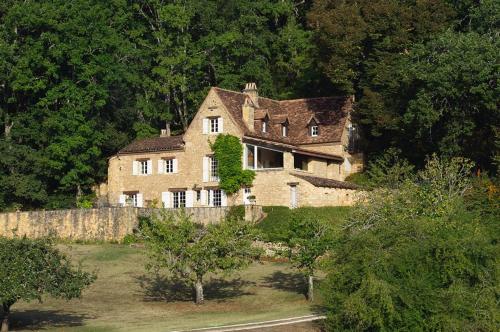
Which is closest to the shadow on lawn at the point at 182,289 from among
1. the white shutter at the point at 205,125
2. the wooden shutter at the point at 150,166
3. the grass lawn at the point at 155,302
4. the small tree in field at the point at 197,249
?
the grass lawn at the point at 155,302

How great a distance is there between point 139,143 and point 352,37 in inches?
688

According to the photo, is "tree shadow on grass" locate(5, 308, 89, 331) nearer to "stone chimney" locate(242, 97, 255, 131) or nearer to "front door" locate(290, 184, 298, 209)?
"front door" locate(290, 184, 298, 209)

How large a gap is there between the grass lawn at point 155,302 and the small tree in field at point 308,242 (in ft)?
4.67

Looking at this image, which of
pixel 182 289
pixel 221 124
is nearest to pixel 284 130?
pixel 221 124

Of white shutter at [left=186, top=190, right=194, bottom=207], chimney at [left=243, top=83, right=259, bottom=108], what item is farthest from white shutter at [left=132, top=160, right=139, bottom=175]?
chimney at [left=243, top=83, right=259, bottom=108]

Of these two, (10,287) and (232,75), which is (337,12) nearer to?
(232,75)

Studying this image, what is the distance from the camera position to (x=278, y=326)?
137 feet

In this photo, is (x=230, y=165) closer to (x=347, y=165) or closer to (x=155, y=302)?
(x=347, y=165)

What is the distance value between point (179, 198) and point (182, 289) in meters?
20.3

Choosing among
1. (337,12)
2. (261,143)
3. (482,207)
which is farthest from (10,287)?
(337,12)

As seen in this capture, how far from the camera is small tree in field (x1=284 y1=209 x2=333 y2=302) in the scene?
49.6m

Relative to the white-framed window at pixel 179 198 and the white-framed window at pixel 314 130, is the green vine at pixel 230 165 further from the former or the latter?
the white-framed window at pixel 314 130

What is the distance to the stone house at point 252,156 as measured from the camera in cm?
6938

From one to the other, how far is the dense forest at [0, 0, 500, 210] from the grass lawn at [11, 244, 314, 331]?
14.7 meters
